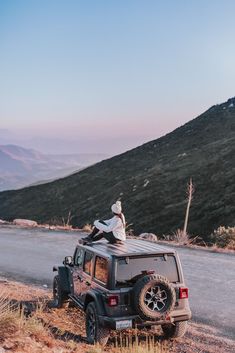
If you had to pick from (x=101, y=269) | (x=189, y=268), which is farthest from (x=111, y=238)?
(x=189, y=268)

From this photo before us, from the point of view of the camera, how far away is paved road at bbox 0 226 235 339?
35.6 ft

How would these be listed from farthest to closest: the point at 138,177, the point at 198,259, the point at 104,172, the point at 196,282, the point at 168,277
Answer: the point at 104,172
the point at 138,177
the point at 198,259
the point at 196,282
the point at 168,277

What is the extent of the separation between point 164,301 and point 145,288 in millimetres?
556

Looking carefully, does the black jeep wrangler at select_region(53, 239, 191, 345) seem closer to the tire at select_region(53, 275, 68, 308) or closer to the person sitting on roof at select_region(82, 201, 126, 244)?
the person sitting on roof at select_region(82, 201, 126, 244)

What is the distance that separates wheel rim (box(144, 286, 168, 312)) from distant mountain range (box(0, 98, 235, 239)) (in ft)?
93.4

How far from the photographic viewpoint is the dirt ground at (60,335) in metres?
6.94

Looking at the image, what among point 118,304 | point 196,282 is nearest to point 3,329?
point 118,304

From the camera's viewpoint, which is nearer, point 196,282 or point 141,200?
point 196,282

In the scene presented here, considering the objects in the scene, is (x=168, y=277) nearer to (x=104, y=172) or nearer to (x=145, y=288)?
(x=145, y=288)

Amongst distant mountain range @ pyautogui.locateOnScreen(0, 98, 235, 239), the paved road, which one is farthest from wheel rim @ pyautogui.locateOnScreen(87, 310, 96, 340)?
distant mountain range @ pyautogui.locateOnScreen(0, 98, 235, 239)

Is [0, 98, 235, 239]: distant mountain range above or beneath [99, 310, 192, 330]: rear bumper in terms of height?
Result: above

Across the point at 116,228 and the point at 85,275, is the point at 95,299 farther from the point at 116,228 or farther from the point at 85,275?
the point at 116,228

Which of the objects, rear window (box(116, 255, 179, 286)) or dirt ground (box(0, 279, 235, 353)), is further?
rear window (box(116, 255, 179, 286))

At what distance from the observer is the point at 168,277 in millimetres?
8398
